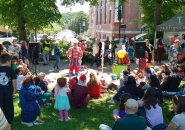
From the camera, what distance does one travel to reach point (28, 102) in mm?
8469

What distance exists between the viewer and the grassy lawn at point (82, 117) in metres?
8.72

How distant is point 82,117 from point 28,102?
5.99ft

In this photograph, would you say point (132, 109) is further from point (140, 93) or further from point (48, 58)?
point (48, 58)

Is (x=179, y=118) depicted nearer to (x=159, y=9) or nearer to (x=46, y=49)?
(x=46, y=49)

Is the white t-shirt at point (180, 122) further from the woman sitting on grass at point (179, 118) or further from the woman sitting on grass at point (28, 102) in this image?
the woman sitting on grass at point (28, 102)

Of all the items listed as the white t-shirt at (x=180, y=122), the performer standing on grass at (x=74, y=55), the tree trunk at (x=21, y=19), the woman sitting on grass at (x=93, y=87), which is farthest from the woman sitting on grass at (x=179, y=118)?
the tree trunk at (x=21, y=19)

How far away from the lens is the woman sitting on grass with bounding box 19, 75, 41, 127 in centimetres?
843

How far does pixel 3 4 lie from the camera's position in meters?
24.8

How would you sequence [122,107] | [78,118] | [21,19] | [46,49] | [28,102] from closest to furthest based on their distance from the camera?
1. [122,107]
2. [28,102]
3. [78,118]
4. [46,49]
5. [21,19]

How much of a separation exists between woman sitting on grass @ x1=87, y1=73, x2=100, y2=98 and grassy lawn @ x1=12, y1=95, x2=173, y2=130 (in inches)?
23.0

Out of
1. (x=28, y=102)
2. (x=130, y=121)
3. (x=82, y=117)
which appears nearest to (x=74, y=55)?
(x=82, y=117)

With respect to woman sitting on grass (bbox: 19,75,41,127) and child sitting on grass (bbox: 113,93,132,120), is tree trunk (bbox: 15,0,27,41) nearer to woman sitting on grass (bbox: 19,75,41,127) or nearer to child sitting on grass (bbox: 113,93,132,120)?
woman sitting on grass (bbox: 19,75,41,127)

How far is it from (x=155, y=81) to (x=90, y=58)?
11119mm

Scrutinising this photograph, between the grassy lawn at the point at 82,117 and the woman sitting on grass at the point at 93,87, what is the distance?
1.92ft
